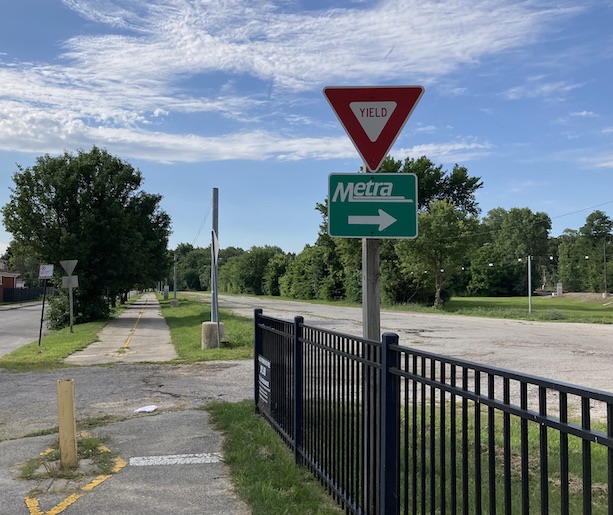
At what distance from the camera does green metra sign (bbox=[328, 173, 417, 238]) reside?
4070 millimetres

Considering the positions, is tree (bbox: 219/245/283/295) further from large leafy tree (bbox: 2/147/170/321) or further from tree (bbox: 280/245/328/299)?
large leafy tree (bbox: 2/147/170/321)

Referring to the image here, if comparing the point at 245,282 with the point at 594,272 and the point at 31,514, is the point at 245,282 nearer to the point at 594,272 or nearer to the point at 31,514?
the point at 594,272

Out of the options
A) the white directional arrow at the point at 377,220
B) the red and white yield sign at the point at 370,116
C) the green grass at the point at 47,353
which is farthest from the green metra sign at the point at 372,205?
the green grass at the point at 47,353

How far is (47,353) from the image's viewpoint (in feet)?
54.2

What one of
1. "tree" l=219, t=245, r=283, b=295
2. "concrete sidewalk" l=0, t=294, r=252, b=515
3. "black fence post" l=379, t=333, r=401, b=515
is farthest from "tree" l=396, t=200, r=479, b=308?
"tree" l=219, t=245, r=283, b=295

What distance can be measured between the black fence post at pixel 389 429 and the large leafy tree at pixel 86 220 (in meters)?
26.9

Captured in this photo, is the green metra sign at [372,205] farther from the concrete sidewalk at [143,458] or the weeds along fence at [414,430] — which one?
the concrete sidewalk at [143,458]

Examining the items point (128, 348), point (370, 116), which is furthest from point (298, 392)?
point (128, 348)

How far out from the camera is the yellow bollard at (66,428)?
220 inches

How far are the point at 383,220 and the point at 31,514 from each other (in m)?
3.44

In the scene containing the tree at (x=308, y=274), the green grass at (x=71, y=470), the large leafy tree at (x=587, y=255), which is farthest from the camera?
the large leafy tree at (x=587, y=255)

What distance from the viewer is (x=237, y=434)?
663cm

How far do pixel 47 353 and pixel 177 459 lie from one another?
39.9ft

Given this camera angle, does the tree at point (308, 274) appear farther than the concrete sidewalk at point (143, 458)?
Yes
